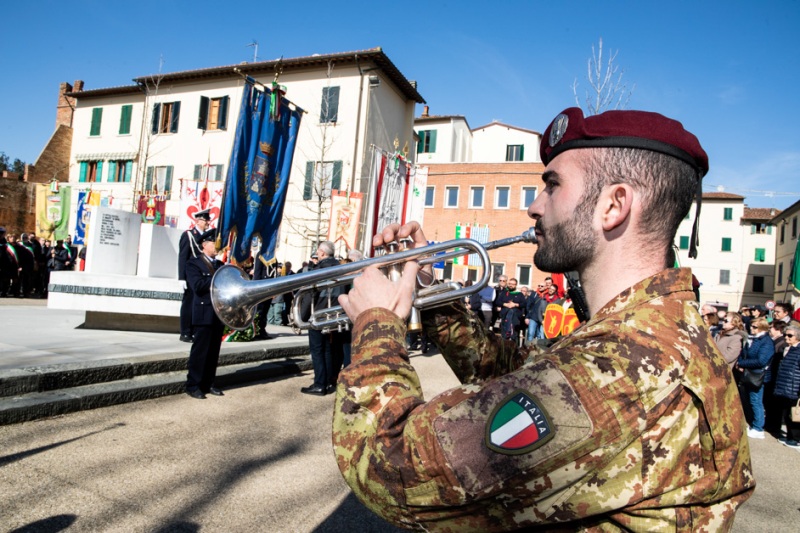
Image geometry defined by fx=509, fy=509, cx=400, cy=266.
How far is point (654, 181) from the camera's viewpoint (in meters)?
1.31

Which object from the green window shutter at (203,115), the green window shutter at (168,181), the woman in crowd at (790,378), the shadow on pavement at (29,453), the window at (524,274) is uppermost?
the green window shutter at (203,115)

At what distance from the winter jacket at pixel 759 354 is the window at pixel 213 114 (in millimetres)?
27106

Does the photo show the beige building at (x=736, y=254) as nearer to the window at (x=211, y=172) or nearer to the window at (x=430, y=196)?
the window at (x=430, y=196)

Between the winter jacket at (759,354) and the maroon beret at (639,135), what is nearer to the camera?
the maroon beret at (639,135)

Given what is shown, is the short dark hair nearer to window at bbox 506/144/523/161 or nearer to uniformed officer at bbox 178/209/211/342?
uniformed officer at bbox 178/209/211/342

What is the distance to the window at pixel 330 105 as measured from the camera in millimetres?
26578

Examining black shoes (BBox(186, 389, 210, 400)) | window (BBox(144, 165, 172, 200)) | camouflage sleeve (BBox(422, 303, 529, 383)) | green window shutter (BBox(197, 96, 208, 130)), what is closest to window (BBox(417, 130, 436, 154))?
green window shutter (BBox(197, 96, 208, 130))

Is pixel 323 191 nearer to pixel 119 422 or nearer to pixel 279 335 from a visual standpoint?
pixel 279 335

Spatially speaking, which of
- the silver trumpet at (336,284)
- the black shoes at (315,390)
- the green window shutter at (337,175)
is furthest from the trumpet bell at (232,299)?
the green window shutter at (337,175)

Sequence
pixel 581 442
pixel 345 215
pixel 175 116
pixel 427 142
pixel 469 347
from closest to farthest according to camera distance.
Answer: pixel 581 442 < pixel 469 347 < pixel 345 215 < pixel 175 116 < pixel 427 142

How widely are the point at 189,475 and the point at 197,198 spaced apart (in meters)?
16.5

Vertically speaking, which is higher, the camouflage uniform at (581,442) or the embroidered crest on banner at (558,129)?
the embroidered crest on banner at (558,129)

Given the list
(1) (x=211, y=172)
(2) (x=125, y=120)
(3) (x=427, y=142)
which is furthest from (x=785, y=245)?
(2) (x=125, y=120)

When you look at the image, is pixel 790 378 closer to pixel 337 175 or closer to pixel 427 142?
pixel 337 175
